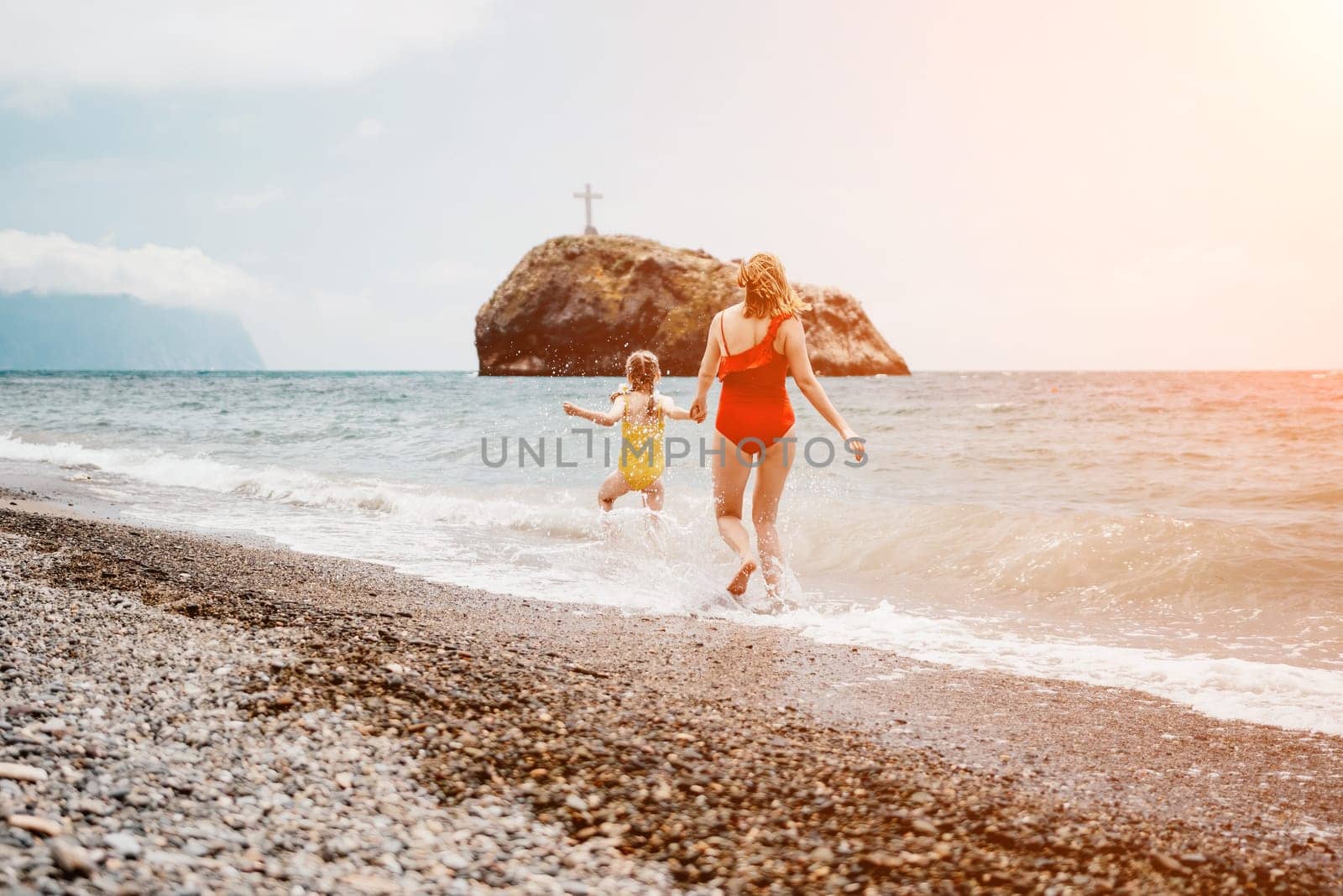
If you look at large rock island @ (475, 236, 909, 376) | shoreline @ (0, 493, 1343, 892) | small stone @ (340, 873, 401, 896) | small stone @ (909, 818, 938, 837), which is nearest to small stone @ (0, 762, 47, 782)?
shoreline @ (0, 493, 1343, 892)

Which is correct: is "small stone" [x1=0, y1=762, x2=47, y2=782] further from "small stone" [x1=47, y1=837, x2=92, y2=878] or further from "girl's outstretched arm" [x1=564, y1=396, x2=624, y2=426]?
"girl's outstretched arm" [x1=564, y1=396, x2=624, y2=426]

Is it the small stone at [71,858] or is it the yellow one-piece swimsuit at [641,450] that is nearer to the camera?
the small stone at [71,858]

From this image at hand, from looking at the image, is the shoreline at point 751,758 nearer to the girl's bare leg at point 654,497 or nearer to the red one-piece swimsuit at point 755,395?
the red one-piece swimsuit at point 755,395

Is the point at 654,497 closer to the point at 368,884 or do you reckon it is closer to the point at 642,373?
the point at 642,373

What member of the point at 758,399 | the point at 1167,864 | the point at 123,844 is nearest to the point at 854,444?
the point at 758,399

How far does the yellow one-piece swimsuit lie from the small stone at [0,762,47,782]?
5567 millimetres

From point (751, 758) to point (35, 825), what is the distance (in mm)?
2122

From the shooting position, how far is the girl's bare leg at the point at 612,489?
8258 mm

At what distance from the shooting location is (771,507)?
633 centimetres

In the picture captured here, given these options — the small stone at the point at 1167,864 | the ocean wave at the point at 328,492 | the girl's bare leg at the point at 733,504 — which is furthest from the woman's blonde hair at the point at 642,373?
the small stone at the point at 1167,864

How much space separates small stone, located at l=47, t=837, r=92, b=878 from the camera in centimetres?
205

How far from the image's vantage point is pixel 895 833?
2.55 metres

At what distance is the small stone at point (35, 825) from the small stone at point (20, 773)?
0.27 meters

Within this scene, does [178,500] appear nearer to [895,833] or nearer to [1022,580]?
[1022,580]
